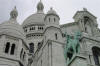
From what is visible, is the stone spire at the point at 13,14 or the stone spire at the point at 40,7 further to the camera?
the stone spire at the point at 40,7

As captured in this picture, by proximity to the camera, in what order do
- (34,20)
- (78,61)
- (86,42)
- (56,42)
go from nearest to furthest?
(78,61)
(56,42)
(86,42)
(34,20)

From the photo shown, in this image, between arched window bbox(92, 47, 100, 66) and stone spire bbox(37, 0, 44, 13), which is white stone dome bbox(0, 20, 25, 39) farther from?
stone spire bbox(37, 0, 44, 13)

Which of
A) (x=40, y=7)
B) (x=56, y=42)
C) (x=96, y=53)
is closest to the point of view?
(x=56, y=42)

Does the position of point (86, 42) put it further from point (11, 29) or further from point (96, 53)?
point (11, 29)

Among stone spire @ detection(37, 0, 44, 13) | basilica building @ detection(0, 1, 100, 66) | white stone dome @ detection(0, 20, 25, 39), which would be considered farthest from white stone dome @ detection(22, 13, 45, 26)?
white stone dome @ detection(0, 20, 25, 39)

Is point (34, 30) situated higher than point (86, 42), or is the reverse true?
point (34, 30)

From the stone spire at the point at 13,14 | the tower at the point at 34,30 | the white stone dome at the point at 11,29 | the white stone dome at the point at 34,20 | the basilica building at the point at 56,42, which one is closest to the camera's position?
the basilica building at the point at 56,42

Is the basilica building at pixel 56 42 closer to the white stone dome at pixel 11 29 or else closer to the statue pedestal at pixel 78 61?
the white stone dome at pixel 11 29

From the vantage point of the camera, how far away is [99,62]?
23.1 m

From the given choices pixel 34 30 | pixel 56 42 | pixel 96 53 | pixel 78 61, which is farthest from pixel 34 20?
pixel 78 61

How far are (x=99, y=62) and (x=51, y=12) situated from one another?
28.0ft

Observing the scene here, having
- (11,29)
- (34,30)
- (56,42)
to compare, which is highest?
(34,30)

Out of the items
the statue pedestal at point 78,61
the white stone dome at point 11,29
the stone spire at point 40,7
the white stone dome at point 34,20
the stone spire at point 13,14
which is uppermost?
the stone spire at point 40,7

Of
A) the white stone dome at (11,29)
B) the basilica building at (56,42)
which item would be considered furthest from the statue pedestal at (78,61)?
the white stone dome at (11,29)
